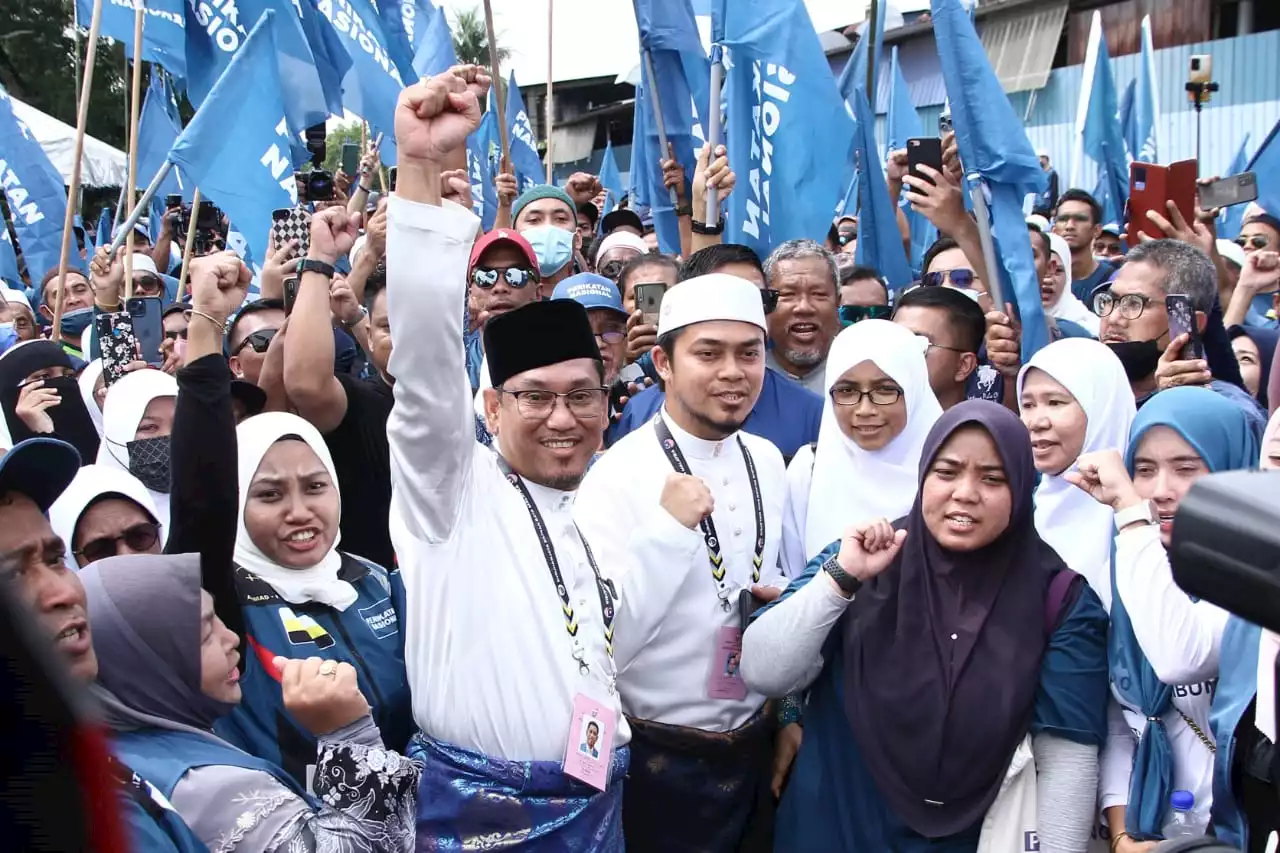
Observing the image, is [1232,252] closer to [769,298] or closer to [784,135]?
[784,135]

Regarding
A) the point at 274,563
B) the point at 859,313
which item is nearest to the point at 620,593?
the point at 274,563

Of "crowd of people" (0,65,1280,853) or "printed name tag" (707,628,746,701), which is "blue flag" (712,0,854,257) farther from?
"printed name tag" (707,628,746,701)

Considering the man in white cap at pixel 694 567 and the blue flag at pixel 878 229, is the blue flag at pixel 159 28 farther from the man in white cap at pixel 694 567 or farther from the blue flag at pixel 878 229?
the man in white cap at pixel 694 567

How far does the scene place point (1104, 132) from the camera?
9195mm

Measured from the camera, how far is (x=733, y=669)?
9.98ft

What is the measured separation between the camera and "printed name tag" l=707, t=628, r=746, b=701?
9.90 ft

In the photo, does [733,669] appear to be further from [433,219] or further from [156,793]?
[156,793]

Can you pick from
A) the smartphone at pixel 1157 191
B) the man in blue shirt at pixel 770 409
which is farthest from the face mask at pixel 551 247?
the smartphone at pixel 1157 191

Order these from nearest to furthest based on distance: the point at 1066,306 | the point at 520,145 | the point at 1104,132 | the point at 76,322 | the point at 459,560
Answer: the point at 459,560 < the point at 1066,306 < the point at 76,322 < the point at 1104,132 < the point at 520,145

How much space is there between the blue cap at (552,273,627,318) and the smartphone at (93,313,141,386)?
1.45 meters

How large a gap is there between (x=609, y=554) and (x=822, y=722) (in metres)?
0.67

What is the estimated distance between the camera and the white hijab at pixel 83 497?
109 inches

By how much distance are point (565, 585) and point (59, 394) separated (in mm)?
2819

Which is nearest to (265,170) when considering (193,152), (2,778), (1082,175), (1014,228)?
(193,152)
